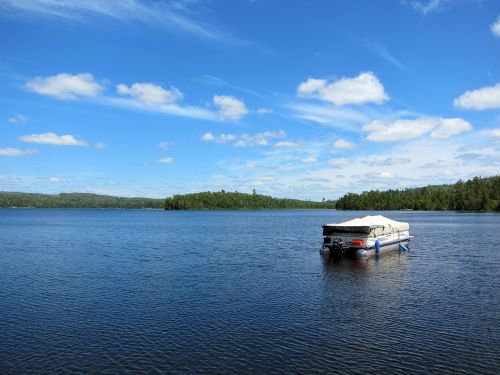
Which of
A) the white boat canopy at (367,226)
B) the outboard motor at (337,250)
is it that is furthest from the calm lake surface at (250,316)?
the white boat canopy at (367,226)

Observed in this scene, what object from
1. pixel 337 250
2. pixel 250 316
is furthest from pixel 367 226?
pixel 250 316

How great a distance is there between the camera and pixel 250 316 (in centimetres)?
2833

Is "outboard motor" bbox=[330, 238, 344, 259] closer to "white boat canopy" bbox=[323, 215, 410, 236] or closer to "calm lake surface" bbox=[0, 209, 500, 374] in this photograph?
"white boat canopy" bbox=[323, 215, 410, 236]

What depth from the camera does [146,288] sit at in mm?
37875

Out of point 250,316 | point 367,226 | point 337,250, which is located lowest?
point 250,316

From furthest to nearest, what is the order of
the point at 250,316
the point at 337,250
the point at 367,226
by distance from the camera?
the point at 367,226 < the point at 337,250 < the point at 250,316

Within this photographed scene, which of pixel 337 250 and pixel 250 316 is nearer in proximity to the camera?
pixel 250 316

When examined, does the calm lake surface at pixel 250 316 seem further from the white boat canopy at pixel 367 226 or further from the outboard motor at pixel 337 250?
the white boat canopy at pixel 367 226

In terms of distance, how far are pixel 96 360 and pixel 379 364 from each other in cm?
1356

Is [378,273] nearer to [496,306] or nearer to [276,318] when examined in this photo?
[496,306]

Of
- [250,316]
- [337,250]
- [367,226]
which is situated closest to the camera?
[250,316]

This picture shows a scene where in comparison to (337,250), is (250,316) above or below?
below

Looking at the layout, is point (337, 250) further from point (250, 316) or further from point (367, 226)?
point (250, 316)

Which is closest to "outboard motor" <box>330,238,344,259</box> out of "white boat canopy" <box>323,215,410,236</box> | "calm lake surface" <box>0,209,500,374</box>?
"white boat canopy" <box>323,215,410,236</box>
